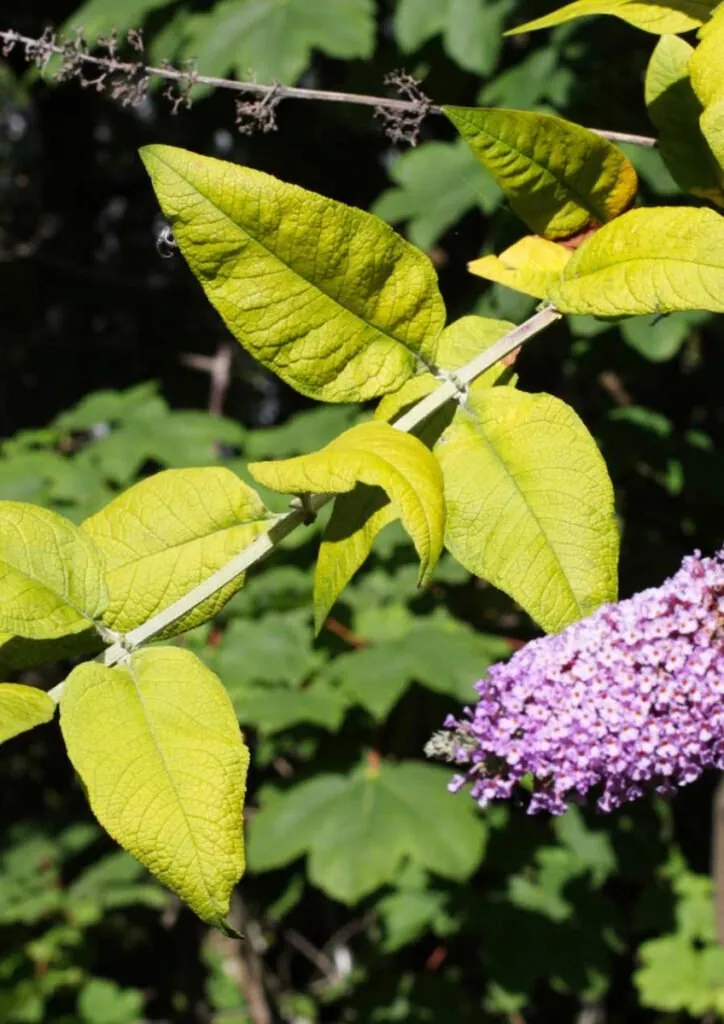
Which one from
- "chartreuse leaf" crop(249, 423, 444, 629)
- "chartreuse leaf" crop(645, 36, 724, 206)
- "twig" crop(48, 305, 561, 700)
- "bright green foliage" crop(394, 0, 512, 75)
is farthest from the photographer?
"bright green foliage" crop(394, 0, 512, 75)

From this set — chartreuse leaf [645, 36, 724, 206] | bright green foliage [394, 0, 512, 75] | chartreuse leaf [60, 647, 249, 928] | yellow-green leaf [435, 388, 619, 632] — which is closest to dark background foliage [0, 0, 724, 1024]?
bright green foliage [394, 0, 512, 75]

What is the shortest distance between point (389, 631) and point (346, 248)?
1.97 metres

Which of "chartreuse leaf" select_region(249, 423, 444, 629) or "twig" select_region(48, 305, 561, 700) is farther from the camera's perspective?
"twig" select_region(48, 305, 561, 700)

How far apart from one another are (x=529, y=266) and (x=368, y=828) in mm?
1936

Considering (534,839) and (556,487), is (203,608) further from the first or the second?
(534,839)

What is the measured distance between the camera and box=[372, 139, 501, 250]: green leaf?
8.23ft

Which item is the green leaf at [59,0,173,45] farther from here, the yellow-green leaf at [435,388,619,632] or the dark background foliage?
the yellow-green leaf at [435,388,619,632]

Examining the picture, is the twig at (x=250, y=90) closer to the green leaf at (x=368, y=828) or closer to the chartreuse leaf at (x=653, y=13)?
the chartreuse leaf at (x=653, y=13)

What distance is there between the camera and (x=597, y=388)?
3.00m

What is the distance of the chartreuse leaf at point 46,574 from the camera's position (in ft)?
2.46

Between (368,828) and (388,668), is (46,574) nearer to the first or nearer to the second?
(388,668)

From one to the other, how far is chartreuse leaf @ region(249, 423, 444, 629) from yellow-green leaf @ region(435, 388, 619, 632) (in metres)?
0.06

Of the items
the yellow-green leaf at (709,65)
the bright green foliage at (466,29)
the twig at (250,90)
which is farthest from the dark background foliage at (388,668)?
the yellow-green leaf at (709,65)


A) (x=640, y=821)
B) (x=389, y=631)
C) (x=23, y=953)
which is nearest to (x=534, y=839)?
(x=640, y=821)
